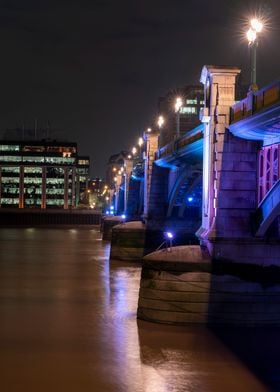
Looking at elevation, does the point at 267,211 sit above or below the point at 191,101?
below

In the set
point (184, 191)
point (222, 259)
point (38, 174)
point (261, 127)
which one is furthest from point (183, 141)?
point (38, 174)

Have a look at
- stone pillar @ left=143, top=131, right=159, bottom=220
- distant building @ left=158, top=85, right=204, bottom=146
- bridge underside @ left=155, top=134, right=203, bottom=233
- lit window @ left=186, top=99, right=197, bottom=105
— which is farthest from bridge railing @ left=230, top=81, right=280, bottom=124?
lit window @ left=186, top=99, right=197, bottom=105

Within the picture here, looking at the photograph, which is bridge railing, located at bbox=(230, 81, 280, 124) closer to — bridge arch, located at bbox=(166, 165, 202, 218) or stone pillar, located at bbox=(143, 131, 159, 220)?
bridge arch, located at bbox=(166, 165, 202, 218)

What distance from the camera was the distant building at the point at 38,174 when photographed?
503 ft

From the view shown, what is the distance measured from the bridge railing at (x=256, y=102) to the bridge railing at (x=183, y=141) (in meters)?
5.64

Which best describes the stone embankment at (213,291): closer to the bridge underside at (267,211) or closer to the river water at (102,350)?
the river water at (102,350)

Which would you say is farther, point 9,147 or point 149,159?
point 9,147

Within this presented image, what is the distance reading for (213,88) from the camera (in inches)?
838

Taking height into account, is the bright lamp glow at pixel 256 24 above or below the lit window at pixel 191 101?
below

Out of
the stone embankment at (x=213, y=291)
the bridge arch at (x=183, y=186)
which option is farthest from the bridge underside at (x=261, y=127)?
the bridge arch at (x=183, y=186)

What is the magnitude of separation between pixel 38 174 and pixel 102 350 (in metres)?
140

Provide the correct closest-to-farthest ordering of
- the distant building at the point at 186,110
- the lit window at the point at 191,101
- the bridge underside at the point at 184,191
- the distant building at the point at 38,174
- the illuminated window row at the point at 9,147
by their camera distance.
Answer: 1. the bridge underside at the point at 184,191
2. the distant building at the point at 186,110
3. the lit window at the point at 191,101
4. the distant building at the point at 38,174
5. the illuminated window row at the point at 9,147

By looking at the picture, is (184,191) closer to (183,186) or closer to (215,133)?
(183,186)

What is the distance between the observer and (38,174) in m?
156
